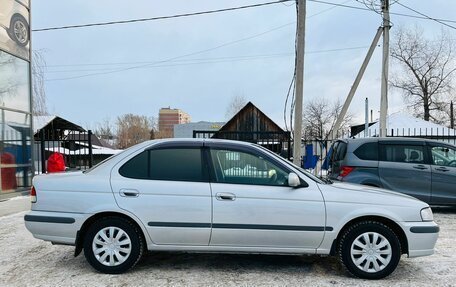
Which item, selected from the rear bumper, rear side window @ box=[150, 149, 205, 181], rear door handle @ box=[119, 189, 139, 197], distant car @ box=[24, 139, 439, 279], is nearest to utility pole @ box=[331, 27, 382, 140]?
distant car @ box=[24, 139, 439, 279]

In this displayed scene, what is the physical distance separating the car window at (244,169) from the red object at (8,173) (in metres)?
8.53

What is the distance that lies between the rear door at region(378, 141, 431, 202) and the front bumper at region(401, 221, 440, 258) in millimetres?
3936

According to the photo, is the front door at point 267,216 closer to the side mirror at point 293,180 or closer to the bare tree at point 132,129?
the side mirror at point 293,180

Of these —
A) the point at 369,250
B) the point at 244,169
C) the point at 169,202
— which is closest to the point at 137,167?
the point at 169,202

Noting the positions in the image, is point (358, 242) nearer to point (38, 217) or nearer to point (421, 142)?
point (38, 217)

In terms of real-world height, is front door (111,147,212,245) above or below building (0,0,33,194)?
below

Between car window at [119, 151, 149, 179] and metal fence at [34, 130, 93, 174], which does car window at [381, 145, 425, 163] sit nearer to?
car window at [119, 151, 149, 179]

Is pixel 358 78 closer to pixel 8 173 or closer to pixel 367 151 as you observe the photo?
pixel 367 151

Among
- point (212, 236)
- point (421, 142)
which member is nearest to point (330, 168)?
point (421, 142)

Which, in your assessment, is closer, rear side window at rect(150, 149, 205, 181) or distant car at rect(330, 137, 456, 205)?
rear side window at rect(150, 149, 205, 181)

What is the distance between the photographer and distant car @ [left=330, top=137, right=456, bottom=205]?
8211 millimetres

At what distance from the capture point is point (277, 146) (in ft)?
46.1

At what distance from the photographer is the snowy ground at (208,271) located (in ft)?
14.0

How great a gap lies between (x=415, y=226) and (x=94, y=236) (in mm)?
3702
